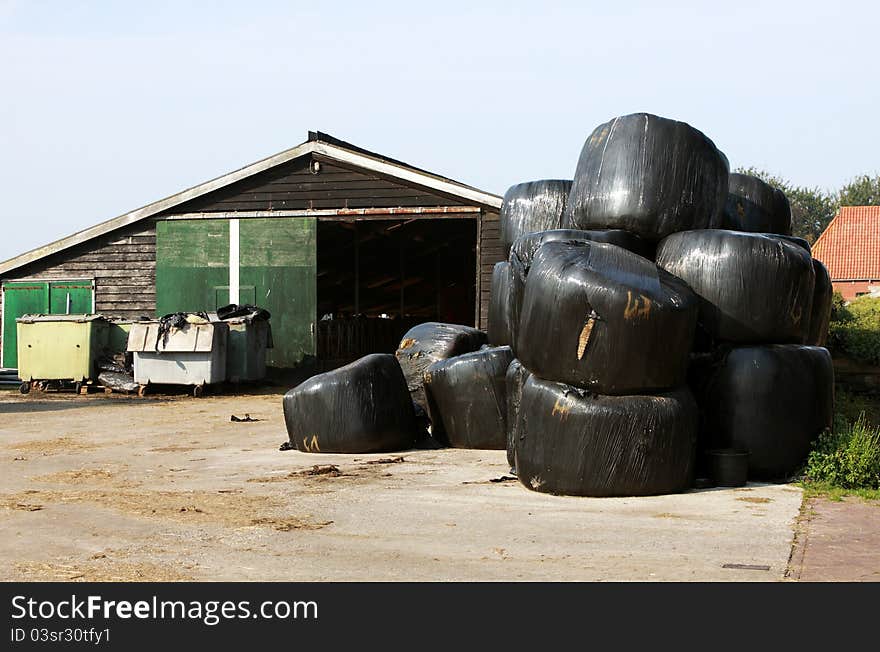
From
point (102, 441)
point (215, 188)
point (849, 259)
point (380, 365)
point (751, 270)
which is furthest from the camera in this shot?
point (849, 259)

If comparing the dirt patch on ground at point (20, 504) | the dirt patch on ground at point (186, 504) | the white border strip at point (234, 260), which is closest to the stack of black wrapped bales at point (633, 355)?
the dirt patch on ground at point (186, 504)

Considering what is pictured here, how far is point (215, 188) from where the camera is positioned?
20.7 metres

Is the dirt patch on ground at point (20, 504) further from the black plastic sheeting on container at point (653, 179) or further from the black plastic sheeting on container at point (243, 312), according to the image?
the black plastic sheeting on container at point (243, 312)

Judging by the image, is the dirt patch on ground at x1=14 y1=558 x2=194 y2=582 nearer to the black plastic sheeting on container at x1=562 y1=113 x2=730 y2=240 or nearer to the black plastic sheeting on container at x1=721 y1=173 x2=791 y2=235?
the black plastic sheeting on container at x1=562 y1=113 x2=730 y2=240

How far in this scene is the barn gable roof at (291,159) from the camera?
19.3 metres

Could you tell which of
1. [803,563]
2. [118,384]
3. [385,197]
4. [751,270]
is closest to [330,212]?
[385,197]

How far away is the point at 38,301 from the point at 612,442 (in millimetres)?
17053

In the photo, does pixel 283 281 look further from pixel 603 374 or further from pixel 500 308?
pixel 603 374

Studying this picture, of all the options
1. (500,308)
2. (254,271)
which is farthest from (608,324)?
(254,271)

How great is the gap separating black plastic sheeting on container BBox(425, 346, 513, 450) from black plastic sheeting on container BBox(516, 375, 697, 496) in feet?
8.27

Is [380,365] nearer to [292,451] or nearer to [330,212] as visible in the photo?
[292,451]

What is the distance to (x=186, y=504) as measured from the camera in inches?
303

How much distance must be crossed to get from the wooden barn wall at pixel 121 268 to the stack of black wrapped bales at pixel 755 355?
14750 mm

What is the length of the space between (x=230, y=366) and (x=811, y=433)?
12.3 meters
